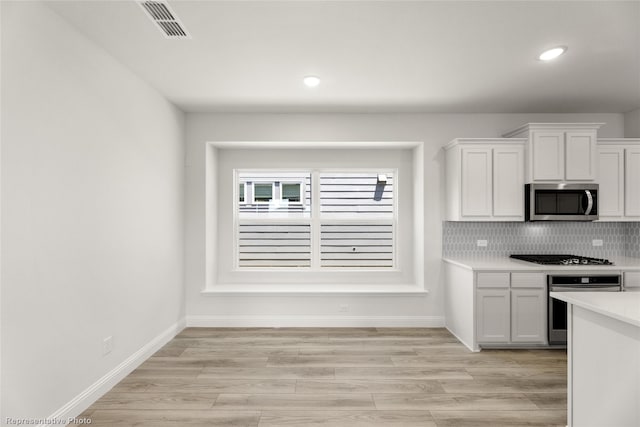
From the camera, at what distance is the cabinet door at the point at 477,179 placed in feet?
12.9

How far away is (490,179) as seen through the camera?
12.9 ft

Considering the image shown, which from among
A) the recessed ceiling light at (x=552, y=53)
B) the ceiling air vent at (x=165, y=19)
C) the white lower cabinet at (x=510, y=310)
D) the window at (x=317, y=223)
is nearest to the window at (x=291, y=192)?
the window at (x=317, y=223)

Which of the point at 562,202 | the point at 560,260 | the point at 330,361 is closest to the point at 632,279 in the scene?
the point at 560,260

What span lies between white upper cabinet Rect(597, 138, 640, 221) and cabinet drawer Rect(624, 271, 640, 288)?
659 mm

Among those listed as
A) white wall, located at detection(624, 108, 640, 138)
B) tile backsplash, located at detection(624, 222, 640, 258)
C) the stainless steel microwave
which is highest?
white wall, located at detection(624, 108, 640, 138)

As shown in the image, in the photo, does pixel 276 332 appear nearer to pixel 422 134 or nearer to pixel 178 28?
pixel 422 134

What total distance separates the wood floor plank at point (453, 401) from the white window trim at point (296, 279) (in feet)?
5.46

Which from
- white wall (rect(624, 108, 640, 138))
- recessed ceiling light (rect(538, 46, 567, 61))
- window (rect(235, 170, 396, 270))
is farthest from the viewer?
window (rect(235, 170, 396, 270))

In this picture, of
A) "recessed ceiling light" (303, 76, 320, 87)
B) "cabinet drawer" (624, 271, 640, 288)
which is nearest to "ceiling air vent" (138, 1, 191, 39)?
"recessed ceiling light" (303, 76, 320, 87)

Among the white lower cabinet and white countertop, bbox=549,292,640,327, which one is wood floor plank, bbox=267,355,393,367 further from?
white countertop, bbox=549,292,640,327

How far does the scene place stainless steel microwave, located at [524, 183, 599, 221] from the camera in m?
3.86

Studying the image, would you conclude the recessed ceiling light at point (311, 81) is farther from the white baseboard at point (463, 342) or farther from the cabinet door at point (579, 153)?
the white baseboard at point (463, 342)

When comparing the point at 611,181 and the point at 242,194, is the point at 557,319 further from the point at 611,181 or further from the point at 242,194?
the point at 242,194

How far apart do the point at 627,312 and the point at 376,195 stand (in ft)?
10.8
